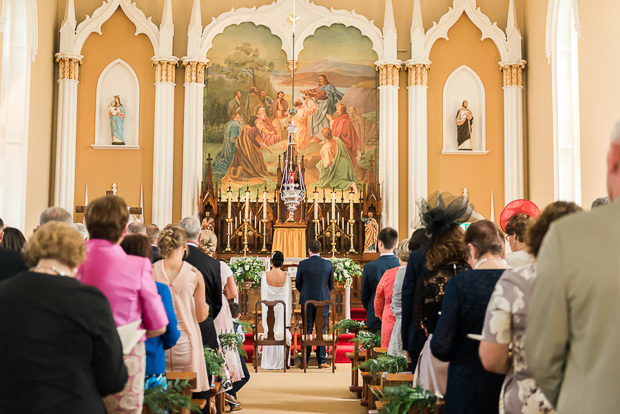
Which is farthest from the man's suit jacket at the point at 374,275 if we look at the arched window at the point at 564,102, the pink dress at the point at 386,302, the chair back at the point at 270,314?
the arched window at the point at 564,102

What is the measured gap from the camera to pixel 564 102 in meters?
13.7

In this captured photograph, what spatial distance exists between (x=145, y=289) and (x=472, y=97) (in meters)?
13.2

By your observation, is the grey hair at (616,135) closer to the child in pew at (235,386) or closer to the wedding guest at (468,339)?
the wedding guest at (468,339)

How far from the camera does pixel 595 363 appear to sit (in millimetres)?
2080

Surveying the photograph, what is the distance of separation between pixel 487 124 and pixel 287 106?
4.50 metres

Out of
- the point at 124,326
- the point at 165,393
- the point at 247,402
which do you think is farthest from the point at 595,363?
the point at 247,402

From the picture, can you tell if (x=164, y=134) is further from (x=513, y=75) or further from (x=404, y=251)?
(x=404, y=251)

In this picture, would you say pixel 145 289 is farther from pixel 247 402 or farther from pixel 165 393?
pixel 247 402

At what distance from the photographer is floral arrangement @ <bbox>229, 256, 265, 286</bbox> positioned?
431 inches

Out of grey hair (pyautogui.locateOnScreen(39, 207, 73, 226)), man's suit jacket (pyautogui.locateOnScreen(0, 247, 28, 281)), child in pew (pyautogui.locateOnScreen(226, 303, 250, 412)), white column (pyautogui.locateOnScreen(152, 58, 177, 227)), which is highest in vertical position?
white column (pyautogui.locateOnScreen(152, 58, 177, 227))

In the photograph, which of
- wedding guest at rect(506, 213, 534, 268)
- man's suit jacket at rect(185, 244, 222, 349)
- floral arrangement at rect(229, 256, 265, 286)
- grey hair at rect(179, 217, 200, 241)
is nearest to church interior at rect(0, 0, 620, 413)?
floral arrangement at rect(229, 256, 265, 286)

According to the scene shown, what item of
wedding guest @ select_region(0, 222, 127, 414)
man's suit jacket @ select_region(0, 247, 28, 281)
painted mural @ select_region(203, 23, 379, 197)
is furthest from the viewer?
painted mural @ select_region(203, 23, 379, 197)

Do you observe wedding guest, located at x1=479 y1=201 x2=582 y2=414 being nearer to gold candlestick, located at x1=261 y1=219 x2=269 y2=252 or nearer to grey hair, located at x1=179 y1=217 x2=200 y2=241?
grey hair, located at x1=179 y1=217 x2=200 y2=241

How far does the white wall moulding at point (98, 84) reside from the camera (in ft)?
48.3
